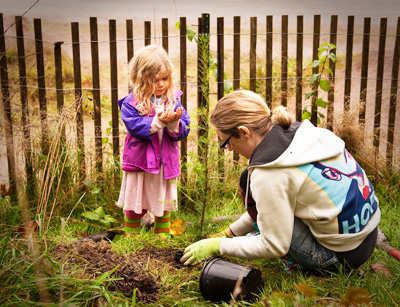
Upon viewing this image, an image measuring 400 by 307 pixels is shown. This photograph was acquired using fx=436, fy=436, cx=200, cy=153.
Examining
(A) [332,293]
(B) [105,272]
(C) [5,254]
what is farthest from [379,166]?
(C) [5,254]

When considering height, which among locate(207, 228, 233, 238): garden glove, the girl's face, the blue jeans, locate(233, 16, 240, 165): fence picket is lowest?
locate(207, 228, 233, 238): garden glove

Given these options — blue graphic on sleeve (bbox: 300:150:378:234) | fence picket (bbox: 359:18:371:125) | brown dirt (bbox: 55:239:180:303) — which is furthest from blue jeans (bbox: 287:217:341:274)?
fence picket (bbox: 359:18:371:125)

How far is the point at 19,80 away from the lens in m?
4.45

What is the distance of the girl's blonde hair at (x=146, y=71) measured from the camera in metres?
3.38

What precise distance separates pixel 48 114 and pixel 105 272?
2.23 m

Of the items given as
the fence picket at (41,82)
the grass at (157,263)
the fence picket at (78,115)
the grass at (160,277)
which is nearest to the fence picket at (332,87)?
the grass at (157,263)

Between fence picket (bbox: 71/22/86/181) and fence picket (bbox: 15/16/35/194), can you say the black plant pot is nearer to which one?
fence picket (bbox: 71/22/86/181)

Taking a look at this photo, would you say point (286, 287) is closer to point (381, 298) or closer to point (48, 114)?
point (381, 298)

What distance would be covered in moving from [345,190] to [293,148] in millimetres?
379

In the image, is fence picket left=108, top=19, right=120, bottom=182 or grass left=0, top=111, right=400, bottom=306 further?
fence picket left=108, top=19, right=120, bottom=182

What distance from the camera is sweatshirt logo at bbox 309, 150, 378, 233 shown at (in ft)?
7.86

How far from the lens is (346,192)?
242 cm

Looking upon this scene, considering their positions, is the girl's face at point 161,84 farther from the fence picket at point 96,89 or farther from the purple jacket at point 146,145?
the fence picket at point 96,89

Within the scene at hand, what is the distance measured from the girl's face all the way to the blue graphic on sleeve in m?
1.50
